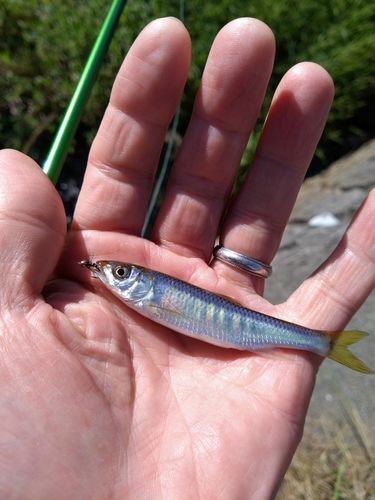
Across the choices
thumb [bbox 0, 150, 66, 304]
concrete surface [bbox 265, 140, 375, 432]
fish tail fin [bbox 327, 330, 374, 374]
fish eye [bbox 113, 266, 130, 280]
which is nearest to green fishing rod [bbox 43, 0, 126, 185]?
thumb [bbox 0, 150, 66, 304]

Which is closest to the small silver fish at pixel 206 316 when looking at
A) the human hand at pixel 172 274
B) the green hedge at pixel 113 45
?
the human hand at pixel 172 274

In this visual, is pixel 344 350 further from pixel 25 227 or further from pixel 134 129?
pixel 25 227

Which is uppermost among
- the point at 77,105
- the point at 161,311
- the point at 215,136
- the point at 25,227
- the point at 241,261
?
the point at 215,136

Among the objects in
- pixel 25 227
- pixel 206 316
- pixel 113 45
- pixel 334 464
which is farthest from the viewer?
pixel 113 45

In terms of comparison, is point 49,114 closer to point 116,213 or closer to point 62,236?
point 116,213

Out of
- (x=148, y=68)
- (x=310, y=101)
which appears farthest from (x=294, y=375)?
(x=148, y=68)

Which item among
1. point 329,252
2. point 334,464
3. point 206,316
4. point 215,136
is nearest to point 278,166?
point 215,136

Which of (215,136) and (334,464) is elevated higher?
(215,136)
